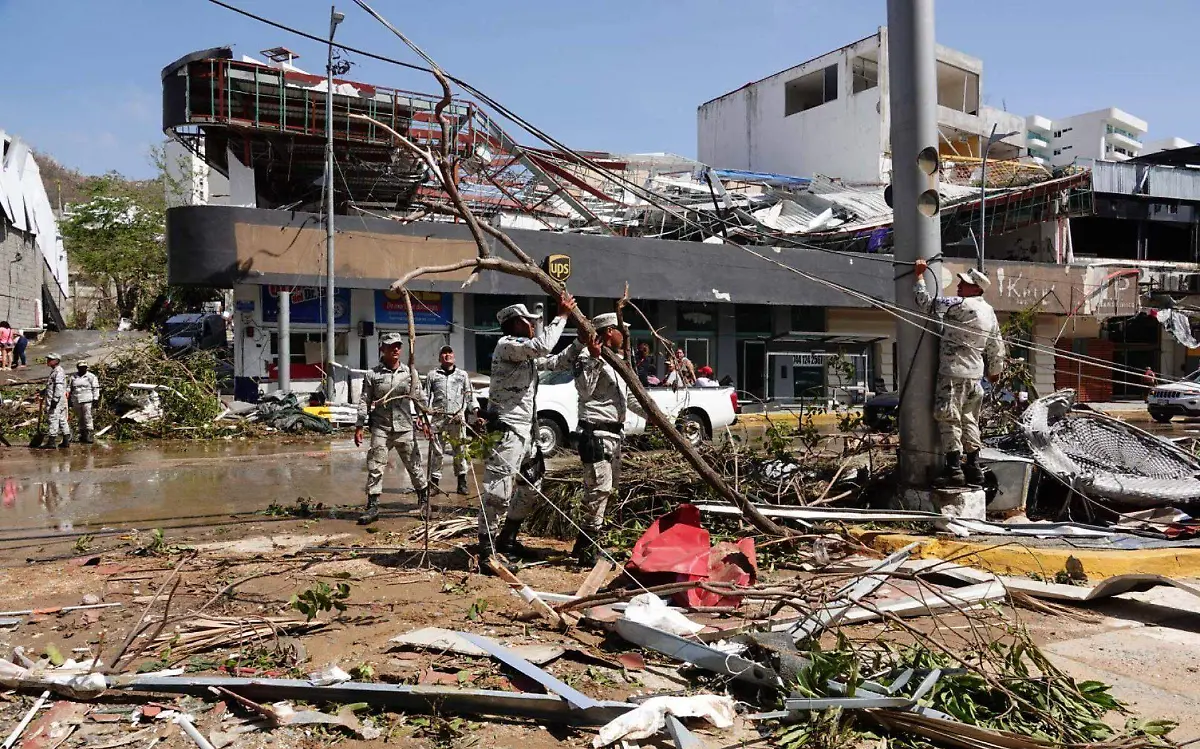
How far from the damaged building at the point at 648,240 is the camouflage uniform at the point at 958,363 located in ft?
17.8

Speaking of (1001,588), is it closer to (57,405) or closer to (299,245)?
(57,405)

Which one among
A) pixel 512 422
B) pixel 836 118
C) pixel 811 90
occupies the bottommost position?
pixel 512 422

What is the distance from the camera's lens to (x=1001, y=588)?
17.6 feet

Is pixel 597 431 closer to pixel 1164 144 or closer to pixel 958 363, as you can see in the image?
pixel 958 363

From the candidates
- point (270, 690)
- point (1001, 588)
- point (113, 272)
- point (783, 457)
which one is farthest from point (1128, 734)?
point (113, 272)

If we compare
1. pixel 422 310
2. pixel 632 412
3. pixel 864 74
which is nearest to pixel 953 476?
pixel 632 412

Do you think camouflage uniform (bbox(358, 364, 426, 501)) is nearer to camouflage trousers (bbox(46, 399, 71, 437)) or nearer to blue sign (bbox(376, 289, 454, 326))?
camouflage trousers (bbox(46, 399, 71, 437))

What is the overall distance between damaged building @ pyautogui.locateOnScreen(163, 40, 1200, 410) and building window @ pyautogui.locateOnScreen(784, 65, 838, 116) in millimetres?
324

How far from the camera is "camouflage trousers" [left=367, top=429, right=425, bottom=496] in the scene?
28.3ft

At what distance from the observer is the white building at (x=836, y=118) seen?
33.7m

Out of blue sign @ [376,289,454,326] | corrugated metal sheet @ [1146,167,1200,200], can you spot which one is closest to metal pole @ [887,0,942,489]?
blue sign @ [376,289,454,326]

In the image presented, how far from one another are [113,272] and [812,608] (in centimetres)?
3670

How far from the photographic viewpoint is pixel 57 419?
48.7ft

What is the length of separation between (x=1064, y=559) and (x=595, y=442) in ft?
11.9
